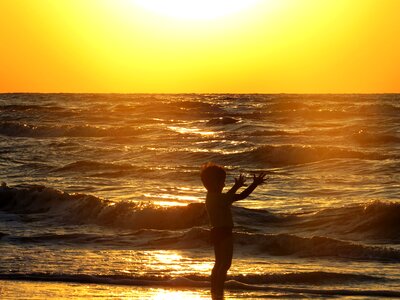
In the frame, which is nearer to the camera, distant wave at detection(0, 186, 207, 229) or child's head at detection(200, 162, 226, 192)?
child's head at detection(200, 162, 226, 192)

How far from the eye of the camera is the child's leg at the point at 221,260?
32.5ft

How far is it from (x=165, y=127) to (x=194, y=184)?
23433 mm

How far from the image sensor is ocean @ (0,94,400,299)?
1269 cm

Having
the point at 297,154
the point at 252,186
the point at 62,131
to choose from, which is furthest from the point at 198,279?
the point at 62,131

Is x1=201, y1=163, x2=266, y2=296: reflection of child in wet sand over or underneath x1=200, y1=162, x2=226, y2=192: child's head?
underneath

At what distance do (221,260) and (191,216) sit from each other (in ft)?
32.3

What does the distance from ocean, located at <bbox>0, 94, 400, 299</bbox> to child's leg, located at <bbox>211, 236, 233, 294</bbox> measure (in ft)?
4.60

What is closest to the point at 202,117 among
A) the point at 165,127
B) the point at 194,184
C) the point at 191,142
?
the point at 165,127

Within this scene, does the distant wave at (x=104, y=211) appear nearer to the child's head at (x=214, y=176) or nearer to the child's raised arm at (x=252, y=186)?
the child's head at (x=214, y=176)

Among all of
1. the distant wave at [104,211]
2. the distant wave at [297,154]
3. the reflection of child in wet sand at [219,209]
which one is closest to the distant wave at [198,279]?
the reflection of child in wet sand at [219,209]

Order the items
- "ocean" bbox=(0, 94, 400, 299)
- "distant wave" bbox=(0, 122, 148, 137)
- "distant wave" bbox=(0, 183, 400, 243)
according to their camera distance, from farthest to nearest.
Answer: "distant wave" bbox=(0, 122, 148, 137)
"distant wave" bbox=(0, 183, 400, 243)
"ocean" bbox=(0, 94, 400, 299)

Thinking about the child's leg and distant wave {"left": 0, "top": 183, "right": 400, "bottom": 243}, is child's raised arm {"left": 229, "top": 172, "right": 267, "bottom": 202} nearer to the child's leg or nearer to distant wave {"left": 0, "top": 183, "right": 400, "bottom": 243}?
the child's leg

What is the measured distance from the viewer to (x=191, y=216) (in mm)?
19828

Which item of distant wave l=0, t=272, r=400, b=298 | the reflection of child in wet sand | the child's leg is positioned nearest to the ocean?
distant wave l=0, t=272, r=400, b=298
